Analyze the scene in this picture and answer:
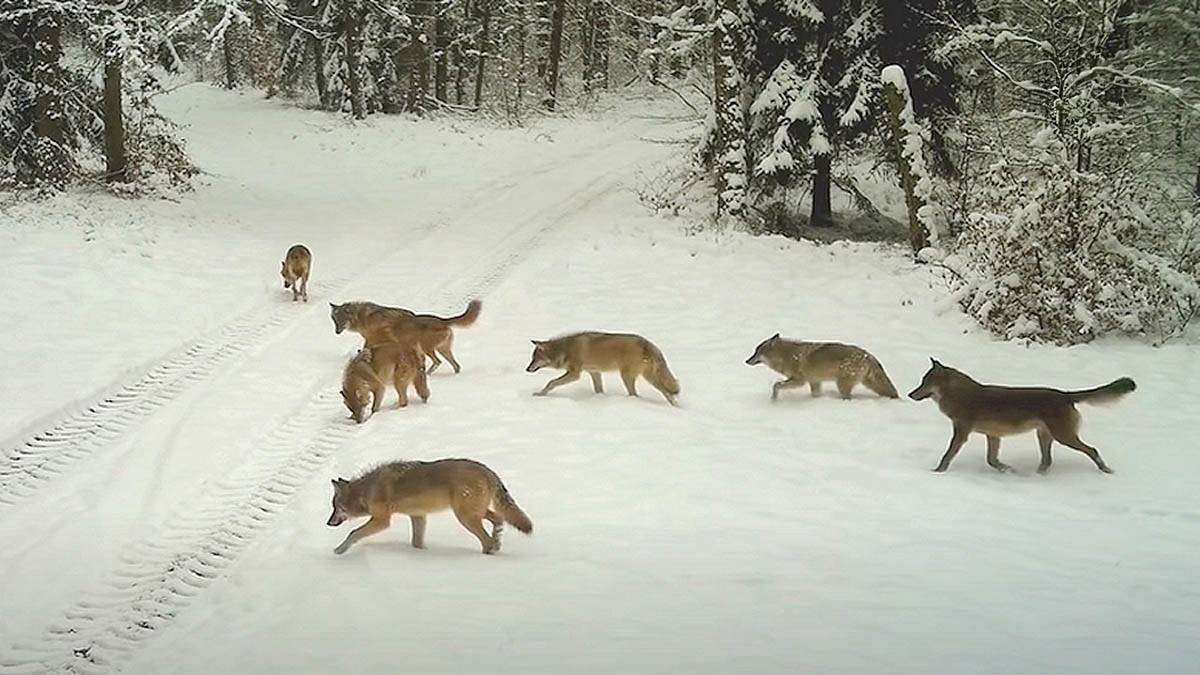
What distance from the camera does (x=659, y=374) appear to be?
10664 mm

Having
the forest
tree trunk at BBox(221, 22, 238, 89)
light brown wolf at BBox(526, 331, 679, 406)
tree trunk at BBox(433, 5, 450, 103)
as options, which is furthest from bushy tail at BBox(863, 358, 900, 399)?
tree trunk at BBox(221, 22, 238, 89)

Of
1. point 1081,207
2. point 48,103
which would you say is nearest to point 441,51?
point 48,103

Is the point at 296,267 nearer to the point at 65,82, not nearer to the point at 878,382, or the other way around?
the point at 878,382

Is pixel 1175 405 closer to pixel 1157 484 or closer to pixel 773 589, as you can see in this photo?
pixel 1157 484

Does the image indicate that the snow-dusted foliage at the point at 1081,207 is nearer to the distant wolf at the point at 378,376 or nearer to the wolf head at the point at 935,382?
the wolf head at the point at 935,382

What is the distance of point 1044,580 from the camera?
6.36m

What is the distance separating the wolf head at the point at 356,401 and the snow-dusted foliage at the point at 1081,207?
8.41m

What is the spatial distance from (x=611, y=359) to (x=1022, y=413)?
417 cm

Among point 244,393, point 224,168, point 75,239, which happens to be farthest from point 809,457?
point 224,168

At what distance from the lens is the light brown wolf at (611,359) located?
1066 cm

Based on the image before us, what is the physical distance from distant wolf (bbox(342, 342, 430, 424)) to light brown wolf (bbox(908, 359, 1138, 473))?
209 inches

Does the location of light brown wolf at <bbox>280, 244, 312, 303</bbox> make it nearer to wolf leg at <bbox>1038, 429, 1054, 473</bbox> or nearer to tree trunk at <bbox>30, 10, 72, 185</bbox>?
tree trunk at <bbox>30, 10, 72, 185</bbox>

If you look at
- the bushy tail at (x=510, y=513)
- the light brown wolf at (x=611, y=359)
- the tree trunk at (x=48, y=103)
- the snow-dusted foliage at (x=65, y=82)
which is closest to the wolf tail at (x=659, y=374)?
Result: the light brown wolf at (x=611, y=359)

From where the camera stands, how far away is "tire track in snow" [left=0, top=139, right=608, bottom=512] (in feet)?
28.1
